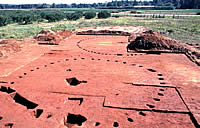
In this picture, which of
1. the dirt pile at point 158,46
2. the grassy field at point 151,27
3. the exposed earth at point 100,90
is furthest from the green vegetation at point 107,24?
the exposed earth at point 100,90

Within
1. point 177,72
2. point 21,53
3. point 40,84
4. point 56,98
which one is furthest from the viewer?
point 21,53

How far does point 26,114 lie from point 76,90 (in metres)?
2.67

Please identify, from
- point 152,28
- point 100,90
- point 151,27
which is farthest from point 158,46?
point 151,27

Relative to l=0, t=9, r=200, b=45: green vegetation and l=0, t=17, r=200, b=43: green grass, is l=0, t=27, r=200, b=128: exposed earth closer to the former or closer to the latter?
l=0, t=17, r=200, b=43: green grass

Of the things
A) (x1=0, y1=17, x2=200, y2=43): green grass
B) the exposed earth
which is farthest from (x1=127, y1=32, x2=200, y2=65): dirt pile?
(x1=0, y1=17, x2=200, y2=43): green grass

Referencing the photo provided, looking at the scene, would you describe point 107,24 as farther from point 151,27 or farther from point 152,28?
point 152,28

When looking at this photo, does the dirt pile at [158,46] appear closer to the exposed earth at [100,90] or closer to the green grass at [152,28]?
the exposed earth at [100,90]

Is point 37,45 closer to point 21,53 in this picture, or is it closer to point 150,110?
point 21,53

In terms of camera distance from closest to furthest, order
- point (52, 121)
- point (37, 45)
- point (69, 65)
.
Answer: point (52, 121) < point (69, 65) < point (37, 45)

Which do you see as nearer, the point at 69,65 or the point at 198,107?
the point at 198,107

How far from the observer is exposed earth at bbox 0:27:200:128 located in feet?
23.1

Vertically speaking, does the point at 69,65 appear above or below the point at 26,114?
above

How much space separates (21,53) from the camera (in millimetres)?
16188

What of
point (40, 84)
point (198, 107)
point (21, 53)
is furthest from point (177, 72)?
point (21, 53)
